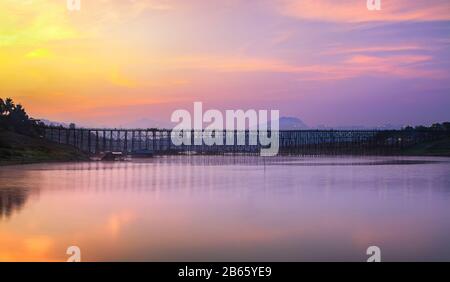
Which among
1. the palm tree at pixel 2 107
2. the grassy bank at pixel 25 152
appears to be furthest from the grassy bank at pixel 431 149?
the palm tree at pixel 2 107

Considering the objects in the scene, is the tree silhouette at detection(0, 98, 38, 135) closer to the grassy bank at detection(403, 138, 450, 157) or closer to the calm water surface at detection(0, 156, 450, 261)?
the calm water surface at detection(0, 156, 450, 261)

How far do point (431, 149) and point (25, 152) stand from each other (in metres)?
128

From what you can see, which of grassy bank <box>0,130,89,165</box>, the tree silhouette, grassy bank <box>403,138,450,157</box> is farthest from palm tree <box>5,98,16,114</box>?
grassy bank <box>403,138,450,157</box>

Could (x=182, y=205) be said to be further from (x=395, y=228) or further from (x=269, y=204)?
(x=395, y=228)

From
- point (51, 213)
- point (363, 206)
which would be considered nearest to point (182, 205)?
point (51, 213)

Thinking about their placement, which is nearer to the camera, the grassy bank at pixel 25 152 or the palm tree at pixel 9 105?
the grassy bank at pixel 25 152

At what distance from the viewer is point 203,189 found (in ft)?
139

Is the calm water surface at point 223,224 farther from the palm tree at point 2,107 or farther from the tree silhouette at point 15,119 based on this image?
the palm tree at point 2,107

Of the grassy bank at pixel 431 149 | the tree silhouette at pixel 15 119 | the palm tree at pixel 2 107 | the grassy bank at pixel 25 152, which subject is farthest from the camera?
the grassy bank at pixel 431 149

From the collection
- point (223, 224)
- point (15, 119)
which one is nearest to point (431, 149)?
point (15, 119)

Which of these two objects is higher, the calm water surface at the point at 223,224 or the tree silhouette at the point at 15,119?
the tree silhouette at the point at 15,119

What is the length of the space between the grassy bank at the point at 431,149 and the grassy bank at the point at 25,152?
106 meters

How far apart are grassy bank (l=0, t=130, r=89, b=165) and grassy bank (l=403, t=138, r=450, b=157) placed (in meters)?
106

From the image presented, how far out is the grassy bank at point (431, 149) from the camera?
171750 mm
